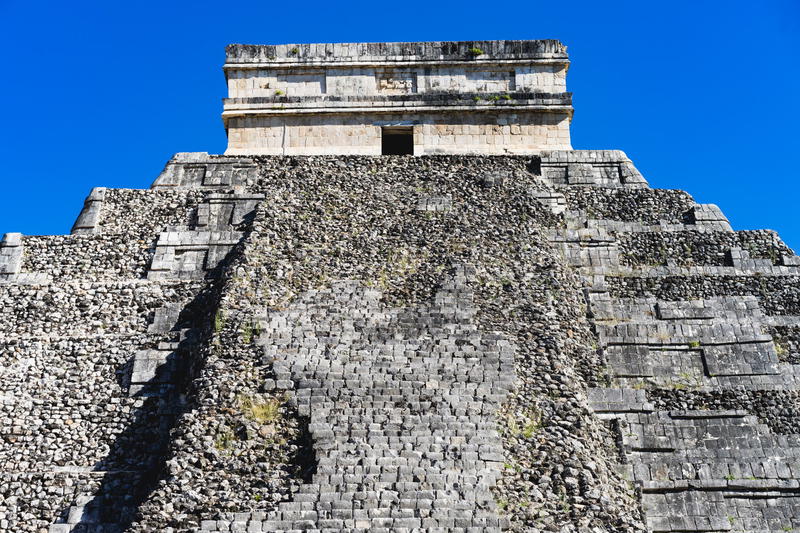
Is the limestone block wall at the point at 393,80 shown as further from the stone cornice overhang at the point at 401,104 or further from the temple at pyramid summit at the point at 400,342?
the temple at pyramid summit at the point at 400,342

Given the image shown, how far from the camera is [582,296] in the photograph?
1605 cm

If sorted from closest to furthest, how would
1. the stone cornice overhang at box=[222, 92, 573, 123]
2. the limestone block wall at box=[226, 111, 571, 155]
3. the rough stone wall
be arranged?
1. the rough stone wall
2. the limestone block wall at box=[226, 111, 571, 155]
3. the stone cornice overhang at box=[222, 92, 573, 123]

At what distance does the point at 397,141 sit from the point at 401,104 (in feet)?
3.53

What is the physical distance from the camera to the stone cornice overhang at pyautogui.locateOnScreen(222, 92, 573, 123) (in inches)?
848

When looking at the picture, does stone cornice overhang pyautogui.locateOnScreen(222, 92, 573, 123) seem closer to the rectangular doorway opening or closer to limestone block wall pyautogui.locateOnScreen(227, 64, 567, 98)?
limestone block wall pyautogui.locateOnScreen(227, 64, 567, 98)

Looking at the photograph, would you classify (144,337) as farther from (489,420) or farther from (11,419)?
(489,420)

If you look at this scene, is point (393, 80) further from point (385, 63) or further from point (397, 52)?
point (397, 52)

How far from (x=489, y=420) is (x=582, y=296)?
4344 millimetres

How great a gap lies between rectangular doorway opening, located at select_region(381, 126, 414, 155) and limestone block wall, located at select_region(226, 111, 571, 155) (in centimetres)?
20

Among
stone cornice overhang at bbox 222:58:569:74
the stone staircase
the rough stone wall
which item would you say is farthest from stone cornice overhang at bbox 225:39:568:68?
the stone staircase

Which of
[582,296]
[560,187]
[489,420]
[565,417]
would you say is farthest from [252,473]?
[560,187]

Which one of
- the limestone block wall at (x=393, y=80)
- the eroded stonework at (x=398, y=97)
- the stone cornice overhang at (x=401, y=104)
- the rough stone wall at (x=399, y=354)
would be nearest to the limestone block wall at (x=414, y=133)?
the eroded stonework at (x=398, y=97)

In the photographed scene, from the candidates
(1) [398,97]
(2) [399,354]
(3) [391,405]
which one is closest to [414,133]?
(1) [398,97]

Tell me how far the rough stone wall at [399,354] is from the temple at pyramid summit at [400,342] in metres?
0.04
